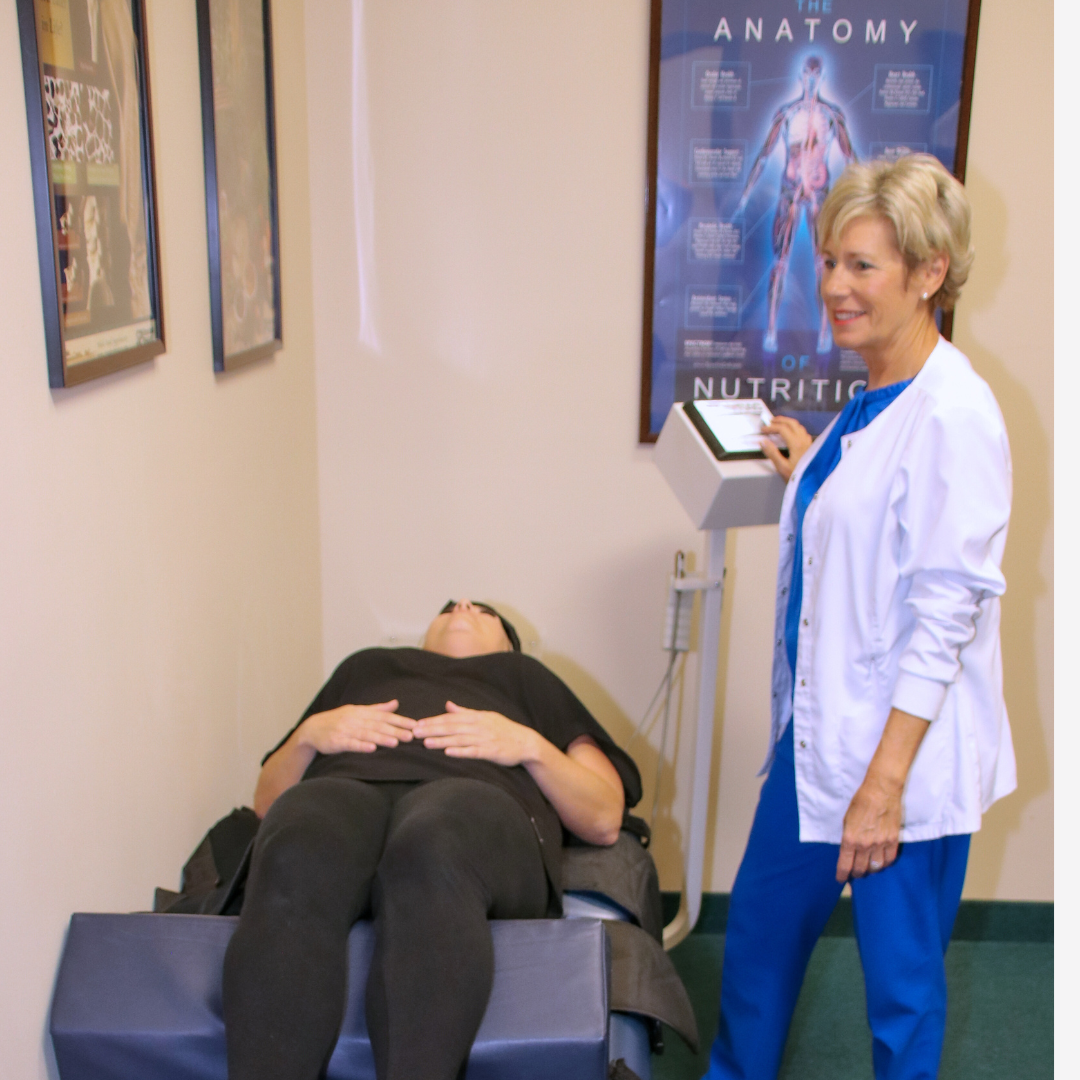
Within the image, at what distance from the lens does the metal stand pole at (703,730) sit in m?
1.97

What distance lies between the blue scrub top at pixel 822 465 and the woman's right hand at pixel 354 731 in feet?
2.00

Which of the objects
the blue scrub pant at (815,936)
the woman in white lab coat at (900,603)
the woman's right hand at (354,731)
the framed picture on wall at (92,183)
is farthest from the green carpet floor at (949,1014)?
the framed picture on wall at (92,183)

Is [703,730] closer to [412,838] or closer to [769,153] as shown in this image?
[412,838]

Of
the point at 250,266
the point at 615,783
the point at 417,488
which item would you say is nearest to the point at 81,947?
the point at 615,783

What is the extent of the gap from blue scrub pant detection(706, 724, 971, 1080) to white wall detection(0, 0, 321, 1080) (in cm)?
90

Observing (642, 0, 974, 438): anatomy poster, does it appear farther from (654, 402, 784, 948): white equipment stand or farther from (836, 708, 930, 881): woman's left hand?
(836, 708, 930, 881): woman's left hand

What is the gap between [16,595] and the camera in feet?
3.77

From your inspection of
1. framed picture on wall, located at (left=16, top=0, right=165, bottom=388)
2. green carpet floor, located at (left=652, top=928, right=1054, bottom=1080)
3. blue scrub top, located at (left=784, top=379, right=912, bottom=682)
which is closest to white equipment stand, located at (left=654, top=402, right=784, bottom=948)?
blue scrub top, located at (left=784, top=379, right=912, bottom=682)

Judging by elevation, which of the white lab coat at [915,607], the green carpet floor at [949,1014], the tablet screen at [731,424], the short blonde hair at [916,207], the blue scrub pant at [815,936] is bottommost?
the green carpet floor at [949,1014]

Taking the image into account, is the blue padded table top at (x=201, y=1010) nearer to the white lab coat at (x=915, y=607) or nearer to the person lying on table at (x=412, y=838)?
the person lying on table at (x=412, y=838)

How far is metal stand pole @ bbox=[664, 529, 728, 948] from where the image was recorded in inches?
77.4

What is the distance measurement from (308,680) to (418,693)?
680mm

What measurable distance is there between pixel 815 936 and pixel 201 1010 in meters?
0.96

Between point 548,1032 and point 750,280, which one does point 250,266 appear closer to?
point 750,280
